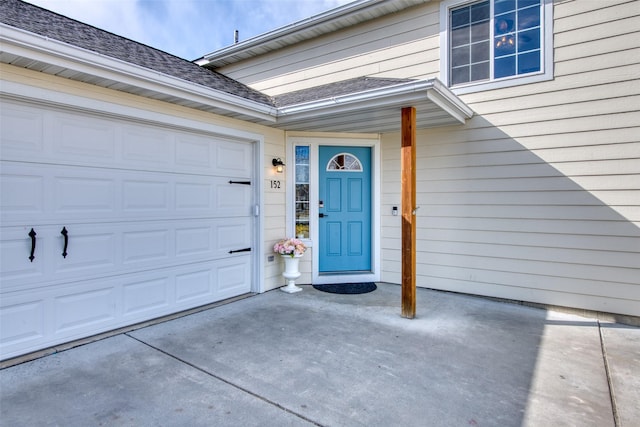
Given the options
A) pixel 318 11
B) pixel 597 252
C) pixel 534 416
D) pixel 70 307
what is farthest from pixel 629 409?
pixel 318 11

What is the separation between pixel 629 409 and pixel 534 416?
0.65 metres

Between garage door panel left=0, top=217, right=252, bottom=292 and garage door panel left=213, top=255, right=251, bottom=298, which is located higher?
garage door panel left=0, top=217, right=252, bottom=292

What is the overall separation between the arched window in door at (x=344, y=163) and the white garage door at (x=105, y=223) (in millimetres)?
1443

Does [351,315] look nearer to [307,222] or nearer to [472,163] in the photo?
[307,222]

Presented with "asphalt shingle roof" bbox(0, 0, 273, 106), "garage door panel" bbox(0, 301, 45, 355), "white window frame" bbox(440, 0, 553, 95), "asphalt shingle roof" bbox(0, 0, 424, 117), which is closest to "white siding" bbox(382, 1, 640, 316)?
"white window frame" bbox(440, 0, 553, 95)

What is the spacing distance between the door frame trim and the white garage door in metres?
0.85

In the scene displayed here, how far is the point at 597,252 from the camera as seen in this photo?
3.88m

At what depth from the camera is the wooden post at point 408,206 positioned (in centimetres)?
379

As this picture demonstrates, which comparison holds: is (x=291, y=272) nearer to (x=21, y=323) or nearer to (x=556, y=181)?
(x=21, y=323)

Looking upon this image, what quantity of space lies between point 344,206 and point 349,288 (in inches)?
48.5

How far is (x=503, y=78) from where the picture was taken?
14.2 ft

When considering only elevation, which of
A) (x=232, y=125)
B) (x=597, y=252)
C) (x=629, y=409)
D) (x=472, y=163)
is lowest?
(x=629, y=409)

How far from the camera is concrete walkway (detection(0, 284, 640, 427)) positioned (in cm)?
212

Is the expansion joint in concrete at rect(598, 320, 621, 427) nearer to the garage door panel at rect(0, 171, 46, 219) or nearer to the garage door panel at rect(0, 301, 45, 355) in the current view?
the garage door panel at rect(0, 301, 45, 355)
